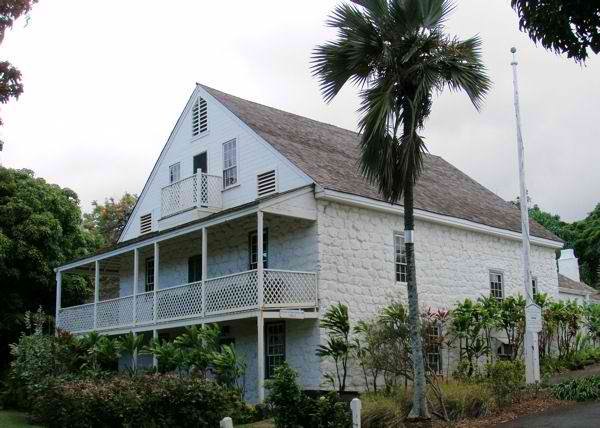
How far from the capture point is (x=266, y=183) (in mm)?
22656

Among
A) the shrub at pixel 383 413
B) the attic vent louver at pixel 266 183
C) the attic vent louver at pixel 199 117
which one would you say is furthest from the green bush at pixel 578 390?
the attic vent louver at pixel 199 117

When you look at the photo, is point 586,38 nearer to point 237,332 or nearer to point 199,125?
point 237,332

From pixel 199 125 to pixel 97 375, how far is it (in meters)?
10.2

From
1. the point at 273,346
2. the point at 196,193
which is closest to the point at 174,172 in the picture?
the point at 196,193

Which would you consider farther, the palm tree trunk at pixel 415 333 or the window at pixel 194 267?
the window at pixel 194 267

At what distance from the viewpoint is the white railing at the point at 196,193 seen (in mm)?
23750

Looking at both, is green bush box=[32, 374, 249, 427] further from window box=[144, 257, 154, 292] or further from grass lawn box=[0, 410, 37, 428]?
window box=[144, 257, 154, 292]

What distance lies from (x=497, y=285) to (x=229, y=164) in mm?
9911

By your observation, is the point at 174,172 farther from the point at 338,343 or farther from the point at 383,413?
the point at 383,413

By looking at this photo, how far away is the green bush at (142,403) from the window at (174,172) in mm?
12173

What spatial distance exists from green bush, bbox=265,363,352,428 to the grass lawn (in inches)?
278

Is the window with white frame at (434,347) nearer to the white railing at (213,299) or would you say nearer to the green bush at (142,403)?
the white railing at (213,299)

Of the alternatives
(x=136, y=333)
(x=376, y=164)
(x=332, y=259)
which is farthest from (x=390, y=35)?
(x=136, y=333)

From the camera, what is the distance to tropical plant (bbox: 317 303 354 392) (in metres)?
19.2
